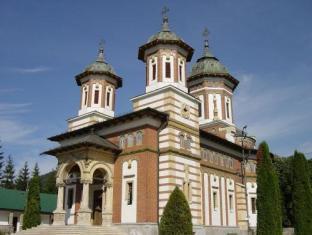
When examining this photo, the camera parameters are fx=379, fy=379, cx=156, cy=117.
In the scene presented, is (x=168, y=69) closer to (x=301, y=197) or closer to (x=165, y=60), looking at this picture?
(x=165, y=60)

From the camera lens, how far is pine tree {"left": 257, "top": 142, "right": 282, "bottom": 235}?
22641 millimetres

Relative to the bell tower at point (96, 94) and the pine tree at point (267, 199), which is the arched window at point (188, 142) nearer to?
the pine tree at point (267, 199)

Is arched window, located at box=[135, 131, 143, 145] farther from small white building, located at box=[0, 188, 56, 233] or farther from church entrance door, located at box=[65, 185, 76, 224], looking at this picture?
small white building, located at box=[0, 188, 56, 233]

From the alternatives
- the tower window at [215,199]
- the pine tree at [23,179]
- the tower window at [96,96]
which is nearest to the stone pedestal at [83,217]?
the tower window at [215,199]

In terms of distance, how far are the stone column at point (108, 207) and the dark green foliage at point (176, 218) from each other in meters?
6.00

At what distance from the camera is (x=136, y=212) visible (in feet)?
78.1

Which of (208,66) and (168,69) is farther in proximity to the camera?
(208,66)

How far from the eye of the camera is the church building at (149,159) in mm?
24188

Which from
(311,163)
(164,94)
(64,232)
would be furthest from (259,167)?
(311,163)

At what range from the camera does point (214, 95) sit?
37.2 meters

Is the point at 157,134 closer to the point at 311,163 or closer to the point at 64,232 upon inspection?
the point at 64,232

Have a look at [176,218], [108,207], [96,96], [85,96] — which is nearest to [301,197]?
[176,218]

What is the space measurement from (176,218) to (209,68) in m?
21.6

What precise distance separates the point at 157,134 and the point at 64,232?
8.48 meters
